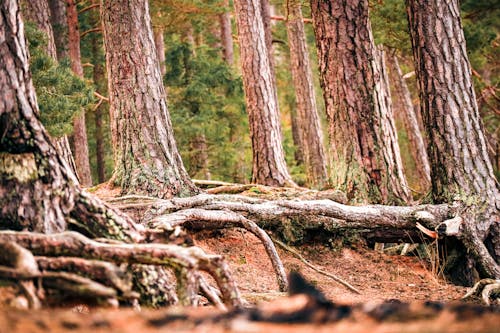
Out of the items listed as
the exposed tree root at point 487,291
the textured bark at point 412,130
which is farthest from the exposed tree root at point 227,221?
the textured bark at point 412,130

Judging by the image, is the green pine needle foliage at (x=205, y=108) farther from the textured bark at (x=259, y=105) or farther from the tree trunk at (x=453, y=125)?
the tree trunk at (x=453, y=125)

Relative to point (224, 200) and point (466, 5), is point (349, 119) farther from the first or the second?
point (466, 5)

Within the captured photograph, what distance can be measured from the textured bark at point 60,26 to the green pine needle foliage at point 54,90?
749 cm

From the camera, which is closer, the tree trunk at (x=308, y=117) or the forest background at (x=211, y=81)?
the forest background at (x=211, y=81)

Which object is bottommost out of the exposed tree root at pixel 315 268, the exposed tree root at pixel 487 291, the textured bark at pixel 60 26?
the exposed tree root at pixel 487 291

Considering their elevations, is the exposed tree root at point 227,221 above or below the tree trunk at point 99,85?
below

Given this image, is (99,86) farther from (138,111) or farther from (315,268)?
(315,268)

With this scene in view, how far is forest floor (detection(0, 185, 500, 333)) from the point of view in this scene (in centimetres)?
186

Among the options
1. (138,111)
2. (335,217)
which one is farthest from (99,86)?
(335,217)

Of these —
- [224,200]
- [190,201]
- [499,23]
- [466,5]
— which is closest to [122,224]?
[190,201]

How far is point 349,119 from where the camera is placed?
7.75m

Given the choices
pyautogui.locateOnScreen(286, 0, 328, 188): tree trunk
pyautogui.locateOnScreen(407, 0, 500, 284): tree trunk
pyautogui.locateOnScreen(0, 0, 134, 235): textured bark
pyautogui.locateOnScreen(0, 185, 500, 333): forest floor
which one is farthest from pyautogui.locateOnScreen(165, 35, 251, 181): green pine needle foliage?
pyautogui.locateOnScreen(0, 0, 134, 235): textured bark

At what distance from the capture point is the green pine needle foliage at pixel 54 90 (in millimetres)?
5734

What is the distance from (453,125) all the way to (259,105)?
4890mm
